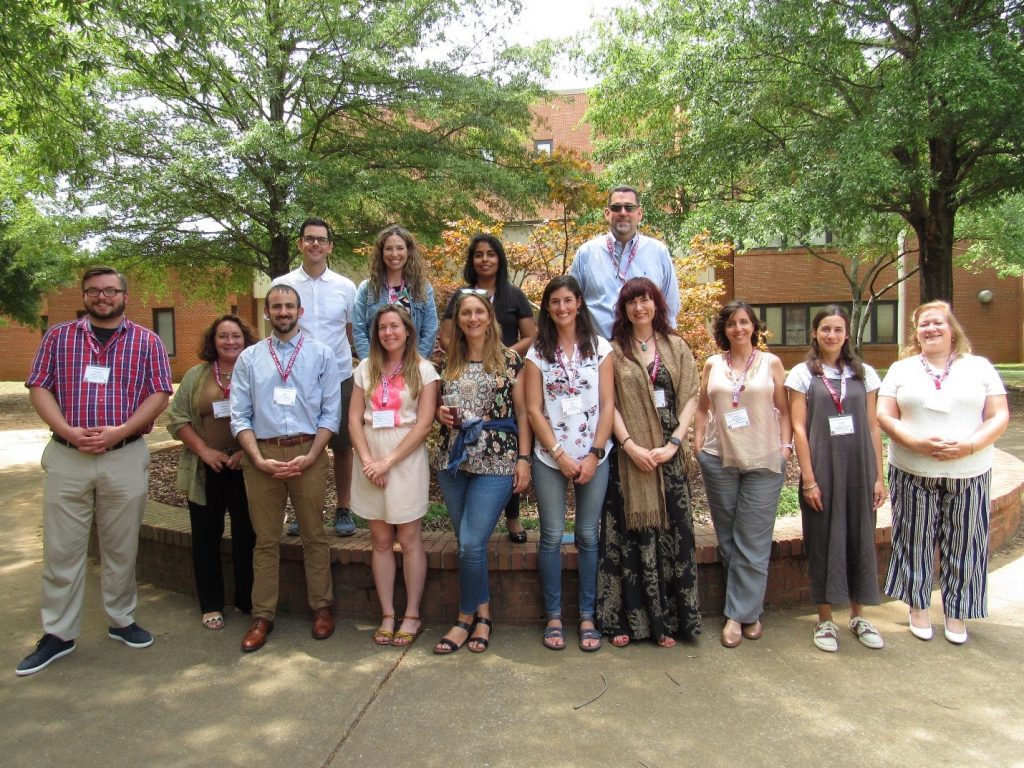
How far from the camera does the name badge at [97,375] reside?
11.8 feet

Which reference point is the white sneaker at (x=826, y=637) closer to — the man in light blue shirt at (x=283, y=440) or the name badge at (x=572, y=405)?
the name badge at (x=572, y=405)

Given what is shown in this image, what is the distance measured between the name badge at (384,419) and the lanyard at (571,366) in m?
0.93

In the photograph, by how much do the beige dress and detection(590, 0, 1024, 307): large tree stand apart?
7.70 m

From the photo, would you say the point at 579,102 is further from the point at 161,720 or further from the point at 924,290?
the point at 161,720

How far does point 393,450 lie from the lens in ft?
11.9

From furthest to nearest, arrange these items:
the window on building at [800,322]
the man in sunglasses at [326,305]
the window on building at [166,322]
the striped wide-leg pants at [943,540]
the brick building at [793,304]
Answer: the window on building at [166,322] < the window on building at [800,322] < the brick building at [793,304] < the man in sunglasses at [326,305] < the striped wide-leg pants at [943,540]

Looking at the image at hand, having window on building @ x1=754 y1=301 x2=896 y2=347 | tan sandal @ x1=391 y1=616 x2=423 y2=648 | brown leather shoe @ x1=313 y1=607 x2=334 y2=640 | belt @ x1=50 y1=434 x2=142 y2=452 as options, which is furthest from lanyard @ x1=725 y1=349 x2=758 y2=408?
window on building @ x1=754 y1=301 x2=896 y2=347

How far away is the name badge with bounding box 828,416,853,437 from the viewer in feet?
11.8

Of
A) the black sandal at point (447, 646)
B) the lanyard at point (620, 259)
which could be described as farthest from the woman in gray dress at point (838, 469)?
the black sandal at point (447, 646)

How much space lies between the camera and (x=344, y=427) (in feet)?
14.3

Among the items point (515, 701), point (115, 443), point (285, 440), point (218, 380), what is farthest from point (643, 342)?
point (115, 443)

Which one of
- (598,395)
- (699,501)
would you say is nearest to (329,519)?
(598,395)

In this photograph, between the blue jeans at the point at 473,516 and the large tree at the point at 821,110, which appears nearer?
the blue jeans at the point at 473,516

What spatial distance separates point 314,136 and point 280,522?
8542mm
